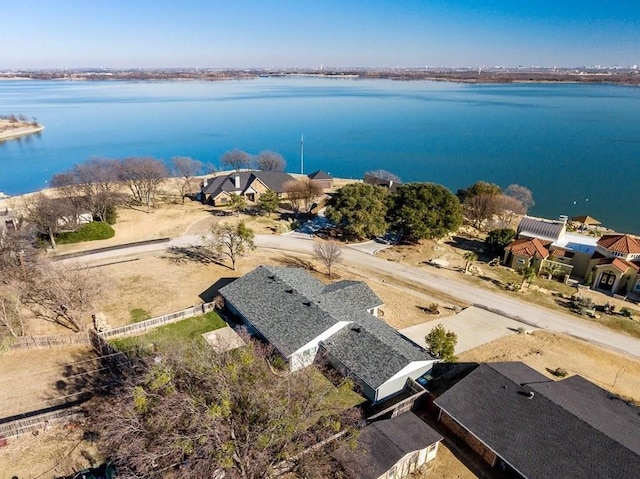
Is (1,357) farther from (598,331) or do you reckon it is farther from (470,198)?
(470,198)

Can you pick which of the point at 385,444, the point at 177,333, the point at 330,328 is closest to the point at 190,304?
the point at 177,333

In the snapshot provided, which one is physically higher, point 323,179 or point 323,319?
point 323,319

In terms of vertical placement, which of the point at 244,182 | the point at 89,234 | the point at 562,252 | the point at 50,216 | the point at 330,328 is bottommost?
the point at 89,234

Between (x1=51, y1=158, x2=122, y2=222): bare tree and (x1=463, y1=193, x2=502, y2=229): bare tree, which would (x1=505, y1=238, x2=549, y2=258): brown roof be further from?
(x1=51, y1=158, x2=122, y2=222): bare tree

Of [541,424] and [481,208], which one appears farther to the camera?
[481,208]

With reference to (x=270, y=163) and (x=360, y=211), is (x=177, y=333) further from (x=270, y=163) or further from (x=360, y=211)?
(x=270, y=163)

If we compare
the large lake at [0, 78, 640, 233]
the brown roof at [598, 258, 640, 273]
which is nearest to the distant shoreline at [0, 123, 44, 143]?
the large lake at [0, 78, 640, 233]

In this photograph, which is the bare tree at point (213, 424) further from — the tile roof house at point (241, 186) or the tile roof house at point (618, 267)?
the tile roof house at point (241, 186)
